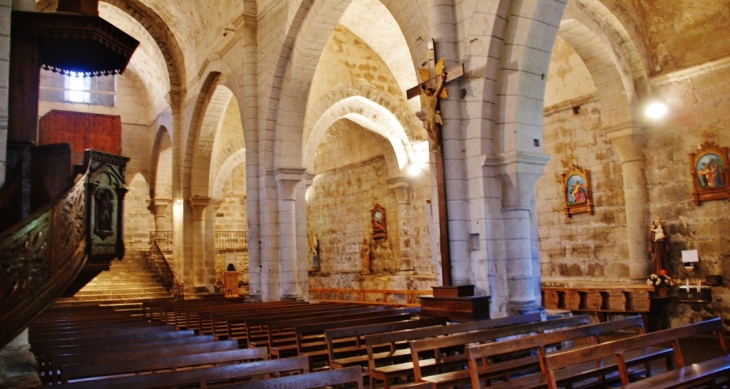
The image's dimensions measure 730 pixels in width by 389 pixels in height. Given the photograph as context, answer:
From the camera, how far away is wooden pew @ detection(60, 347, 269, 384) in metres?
4.11

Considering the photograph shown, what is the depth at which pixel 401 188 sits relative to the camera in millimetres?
18656

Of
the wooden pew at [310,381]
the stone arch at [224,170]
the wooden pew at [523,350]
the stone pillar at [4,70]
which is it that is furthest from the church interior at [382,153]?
the wooden pew at [310,381]

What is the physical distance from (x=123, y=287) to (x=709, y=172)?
1671 centimetres

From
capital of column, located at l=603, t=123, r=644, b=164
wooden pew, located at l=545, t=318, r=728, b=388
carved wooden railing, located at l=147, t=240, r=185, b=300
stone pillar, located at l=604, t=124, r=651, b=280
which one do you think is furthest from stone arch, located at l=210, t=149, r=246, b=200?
wooden pew, located at l=545, t=318, r=728, b=388

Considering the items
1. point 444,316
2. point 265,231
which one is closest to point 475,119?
point 444,316

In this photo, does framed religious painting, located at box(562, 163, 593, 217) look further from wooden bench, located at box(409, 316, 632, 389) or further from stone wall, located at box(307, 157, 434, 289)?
wooden bench, located at box(409, 316, 632, 389)

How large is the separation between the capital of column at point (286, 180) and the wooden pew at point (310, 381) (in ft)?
32.1

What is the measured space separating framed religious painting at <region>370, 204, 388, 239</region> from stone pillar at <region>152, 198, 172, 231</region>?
887cm

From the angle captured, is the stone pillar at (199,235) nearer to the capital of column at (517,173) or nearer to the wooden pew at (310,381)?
the capital of column at (517,173)

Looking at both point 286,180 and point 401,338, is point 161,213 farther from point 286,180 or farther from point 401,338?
point 401,338

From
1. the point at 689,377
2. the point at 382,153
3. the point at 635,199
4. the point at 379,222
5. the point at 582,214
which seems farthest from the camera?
the point at 379,222

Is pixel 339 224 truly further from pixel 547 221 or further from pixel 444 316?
pixel 444 316

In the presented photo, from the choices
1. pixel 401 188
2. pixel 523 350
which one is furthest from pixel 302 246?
pixel 523 350

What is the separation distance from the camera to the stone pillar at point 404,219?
18.6m
